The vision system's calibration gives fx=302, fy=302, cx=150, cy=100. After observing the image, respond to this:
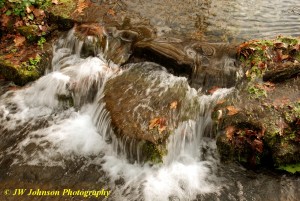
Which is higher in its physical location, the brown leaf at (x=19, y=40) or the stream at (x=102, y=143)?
the brown leaf at (x=19, y=40)

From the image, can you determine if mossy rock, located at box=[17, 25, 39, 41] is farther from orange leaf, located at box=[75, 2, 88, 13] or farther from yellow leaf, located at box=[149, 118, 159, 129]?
yellow leaf, located at box=[149, 118, 159, 129]

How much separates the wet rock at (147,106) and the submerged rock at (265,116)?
81cm

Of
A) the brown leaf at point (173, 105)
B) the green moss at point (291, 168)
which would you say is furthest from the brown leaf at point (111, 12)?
the green moss at point (291, 168)

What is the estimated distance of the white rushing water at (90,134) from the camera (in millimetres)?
5219

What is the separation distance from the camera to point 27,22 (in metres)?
7.73

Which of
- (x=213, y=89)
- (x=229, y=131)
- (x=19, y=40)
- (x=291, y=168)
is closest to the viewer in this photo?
(x=291, y=168)

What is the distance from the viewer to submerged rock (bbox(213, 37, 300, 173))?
524 cm

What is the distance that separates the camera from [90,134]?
605 cm

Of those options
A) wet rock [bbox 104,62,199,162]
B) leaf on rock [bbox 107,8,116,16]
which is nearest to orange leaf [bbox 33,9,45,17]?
leaf on rock [bbox 107,8,116,16]

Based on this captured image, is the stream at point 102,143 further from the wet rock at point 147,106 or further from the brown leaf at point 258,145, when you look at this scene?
the brown leaf at point 258,145

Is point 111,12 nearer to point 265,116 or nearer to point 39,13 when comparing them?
point 39,13

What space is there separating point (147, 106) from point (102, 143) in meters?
1.13

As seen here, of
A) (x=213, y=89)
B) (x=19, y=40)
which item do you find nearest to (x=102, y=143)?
(x=213, y=89)

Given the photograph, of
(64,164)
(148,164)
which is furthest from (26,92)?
(148,164)
